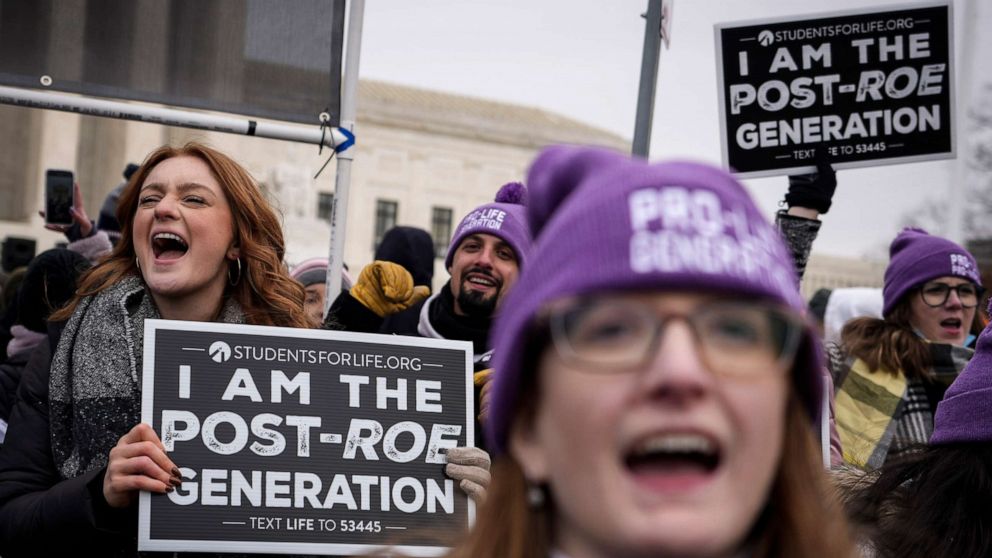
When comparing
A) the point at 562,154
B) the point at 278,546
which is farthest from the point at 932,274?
the point at 562,154

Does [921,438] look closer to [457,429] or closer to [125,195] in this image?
[457,429]

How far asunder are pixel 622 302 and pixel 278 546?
188 centimetres

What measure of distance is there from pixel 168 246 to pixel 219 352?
0.36 meters

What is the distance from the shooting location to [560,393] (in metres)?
1.41

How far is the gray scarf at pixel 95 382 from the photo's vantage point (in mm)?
3088

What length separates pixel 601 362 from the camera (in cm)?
138

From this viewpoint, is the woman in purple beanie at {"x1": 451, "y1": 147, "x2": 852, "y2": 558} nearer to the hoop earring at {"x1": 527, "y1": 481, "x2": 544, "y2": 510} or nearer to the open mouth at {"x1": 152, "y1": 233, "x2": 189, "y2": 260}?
the hoop earring at {"x1": 527, "y1": 481, "x2": 544, "y2": 510}

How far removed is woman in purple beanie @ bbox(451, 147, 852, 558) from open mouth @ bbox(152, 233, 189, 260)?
1.93 m

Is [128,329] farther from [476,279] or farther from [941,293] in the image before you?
[941,293]

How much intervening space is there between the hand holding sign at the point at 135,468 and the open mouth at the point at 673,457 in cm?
177

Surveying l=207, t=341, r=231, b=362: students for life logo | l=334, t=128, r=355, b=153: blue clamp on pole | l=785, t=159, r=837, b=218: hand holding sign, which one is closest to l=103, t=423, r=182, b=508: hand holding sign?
l=207, t=341, r=231, b=362: students for life logo

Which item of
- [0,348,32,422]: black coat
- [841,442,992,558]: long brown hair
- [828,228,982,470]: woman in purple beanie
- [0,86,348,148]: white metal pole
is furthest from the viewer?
[828,228,982,470]: woman in purple beanie

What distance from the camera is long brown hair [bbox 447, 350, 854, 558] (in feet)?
4.98

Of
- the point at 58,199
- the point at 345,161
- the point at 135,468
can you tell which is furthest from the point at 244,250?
the point at 58,199
